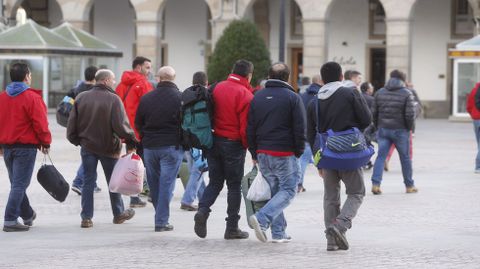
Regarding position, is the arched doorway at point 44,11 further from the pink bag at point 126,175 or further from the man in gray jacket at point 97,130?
the pink bag at point 126,175

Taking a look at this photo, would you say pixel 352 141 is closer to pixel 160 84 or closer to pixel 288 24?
pixel 160 84

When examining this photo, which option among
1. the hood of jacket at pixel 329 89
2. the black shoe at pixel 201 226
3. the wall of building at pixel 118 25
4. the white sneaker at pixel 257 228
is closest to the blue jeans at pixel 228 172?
the black shoe at pixel 201 226

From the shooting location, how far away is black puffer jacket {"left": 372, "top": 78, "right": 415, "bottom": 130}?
1770 centimetres

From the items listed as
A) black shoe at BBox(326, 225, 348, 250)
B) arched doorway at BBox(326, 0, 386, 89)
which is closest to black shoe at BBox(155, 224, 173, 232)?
black shoe at BBox(326, 225, 348, 250)

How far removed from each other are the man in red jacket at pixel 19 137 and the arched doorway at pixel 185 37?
37814 millimetres

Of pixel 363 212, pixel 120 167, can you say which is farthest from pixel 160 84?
pixel 363 212

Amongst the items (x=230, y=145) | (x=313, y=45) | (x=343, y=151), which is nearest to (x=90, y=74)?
(x=230, y=145)

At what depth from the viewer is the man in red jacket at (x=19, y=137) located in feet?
42.8

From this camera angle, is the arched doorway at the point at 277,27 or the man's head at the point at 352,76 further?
the arched doorway at the point at 277,27

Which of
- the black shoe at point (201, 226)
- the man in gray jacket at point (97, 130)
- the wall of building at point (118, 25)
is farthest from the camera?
the wall of building at point (118, 25)

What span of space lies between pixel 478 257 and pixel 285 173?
2015 mm

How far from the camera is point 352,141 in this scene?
11.6 metres

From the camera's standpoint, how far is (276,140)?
11953mm

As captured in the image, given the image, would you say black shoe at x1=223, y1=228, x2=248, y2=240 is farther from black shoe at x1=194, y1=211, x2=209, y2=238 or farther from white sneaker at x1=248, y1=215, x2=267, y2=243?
white sneaker at x1=248, y1=215, x2=267, y2=243
